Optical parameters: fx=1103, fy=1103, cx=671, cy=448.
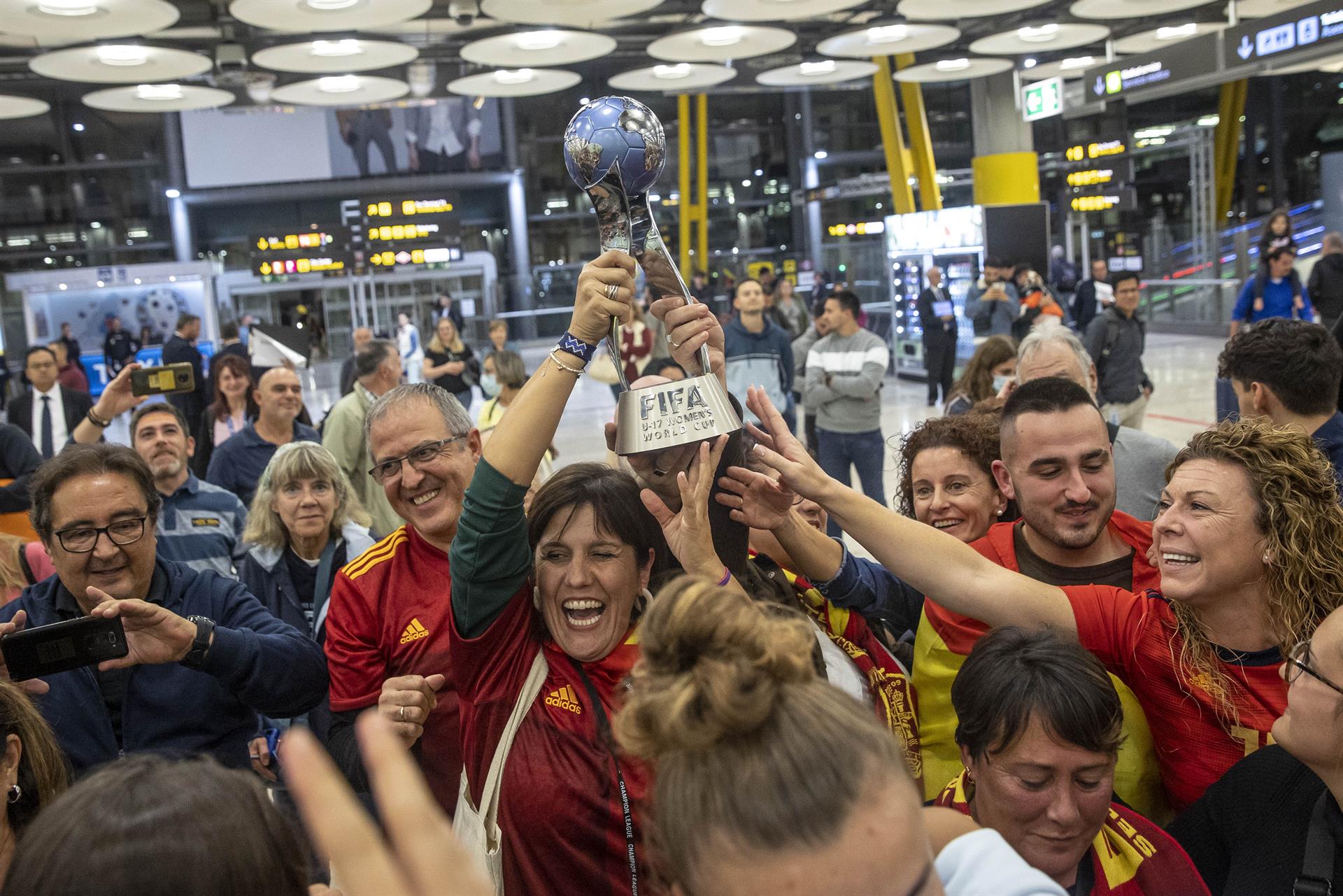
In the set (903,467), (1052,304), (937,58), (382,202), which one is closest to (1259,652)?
(903,467)

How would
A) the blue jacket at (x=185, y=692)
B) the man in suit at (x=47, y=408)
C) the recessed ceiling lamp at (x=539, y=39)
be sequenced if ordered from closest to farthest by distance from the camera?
the blue jacket at (x=185, y=692)
the man in suit at (x=47, y=408)
the recessed ceiling lamp at (x=539, y=39)

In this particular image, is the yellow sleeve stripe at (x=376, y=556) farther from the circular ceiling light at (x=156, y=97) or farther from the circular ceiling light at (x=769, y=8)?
the circular ceiling light at (x=156, y=97)

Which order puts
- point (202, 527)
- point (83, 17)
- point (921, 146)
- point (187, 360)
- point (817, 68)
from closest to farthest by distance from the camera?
point (202, 527)
point (83, 17)
point (187, 360)
point (817, 68)
point (921, 146)

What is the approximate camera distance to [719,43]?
36.6 ft

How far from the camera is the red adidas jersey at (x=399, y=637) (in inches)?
86.0

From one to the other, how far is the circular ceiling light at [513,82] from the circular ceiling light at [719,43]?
1233 mm

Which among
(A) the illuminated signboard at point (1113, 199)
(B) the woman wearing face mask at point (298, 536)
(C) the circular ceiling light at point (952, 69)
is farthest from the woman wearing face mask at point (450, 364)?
(A) the illuminated signboard at point (1113, 199)

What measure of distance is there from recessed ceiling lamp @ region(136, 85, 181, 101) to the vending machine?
9.62m

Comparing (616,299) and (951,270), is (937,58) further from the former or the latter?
(616,299)

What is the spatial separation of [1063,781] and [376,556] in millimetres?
1446

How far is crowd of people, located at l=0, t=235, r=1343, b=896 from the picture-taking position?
1.06 metres

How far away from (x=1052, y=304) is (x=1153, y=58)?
2725mm

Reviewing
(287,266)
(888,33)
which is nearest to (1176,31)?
(888,33)

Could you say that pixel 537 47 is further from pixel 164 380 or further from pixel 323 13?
pixel 164 380
